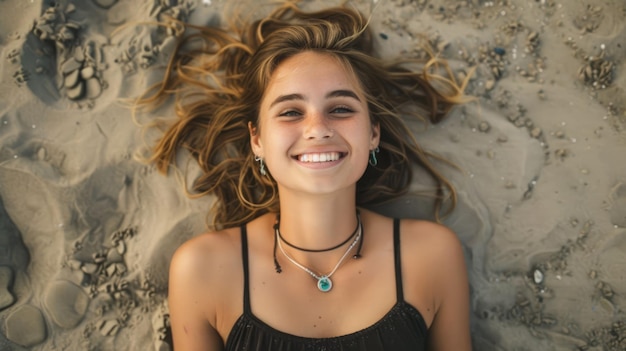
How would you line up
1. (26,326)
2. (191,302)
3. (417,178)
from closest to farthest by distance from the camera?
1. (191,302)
2. (26,326)
3. (417,178)

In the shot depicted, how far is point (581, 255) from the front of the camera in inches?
135

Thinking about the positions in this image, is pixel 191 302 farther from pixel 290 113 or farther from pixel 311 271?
pixel 290 113

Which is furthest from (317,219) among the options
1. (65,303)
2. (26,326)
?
(26,326)

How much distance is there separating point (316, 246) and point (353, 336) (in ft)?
1.72

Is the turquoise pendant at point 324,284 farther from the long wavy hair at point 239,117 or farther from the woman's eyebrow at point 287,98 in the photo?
the woman's eyebrow at point 287,98

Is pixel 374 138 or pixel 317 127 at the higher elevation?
pixel 317 127

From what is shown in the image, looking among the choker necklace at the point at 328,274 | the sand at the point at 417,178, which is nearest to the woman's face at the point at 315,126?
the choker necklace at the point at 328,274

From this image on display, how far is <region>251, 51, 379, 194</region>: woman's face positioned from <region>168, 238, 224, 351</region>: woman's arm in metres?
0.68

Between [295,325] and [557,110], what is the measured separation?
7.26 ft

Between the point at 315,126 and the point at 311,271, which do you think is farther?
the point at 311,271

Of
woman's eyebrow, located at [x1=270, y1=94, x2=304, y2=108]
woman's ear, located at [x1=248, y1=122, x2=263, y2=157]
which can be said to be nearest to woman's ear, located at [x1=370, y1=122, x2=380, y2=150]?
woman's eyebrow, located at [x1=270, y1=94, x2=304, y2=108]

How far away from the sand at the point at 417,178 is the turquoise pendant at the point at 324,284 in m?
0.86

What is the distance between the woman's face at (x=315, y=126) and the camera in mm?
2648

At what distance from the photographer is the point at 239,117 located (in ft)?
11.0
